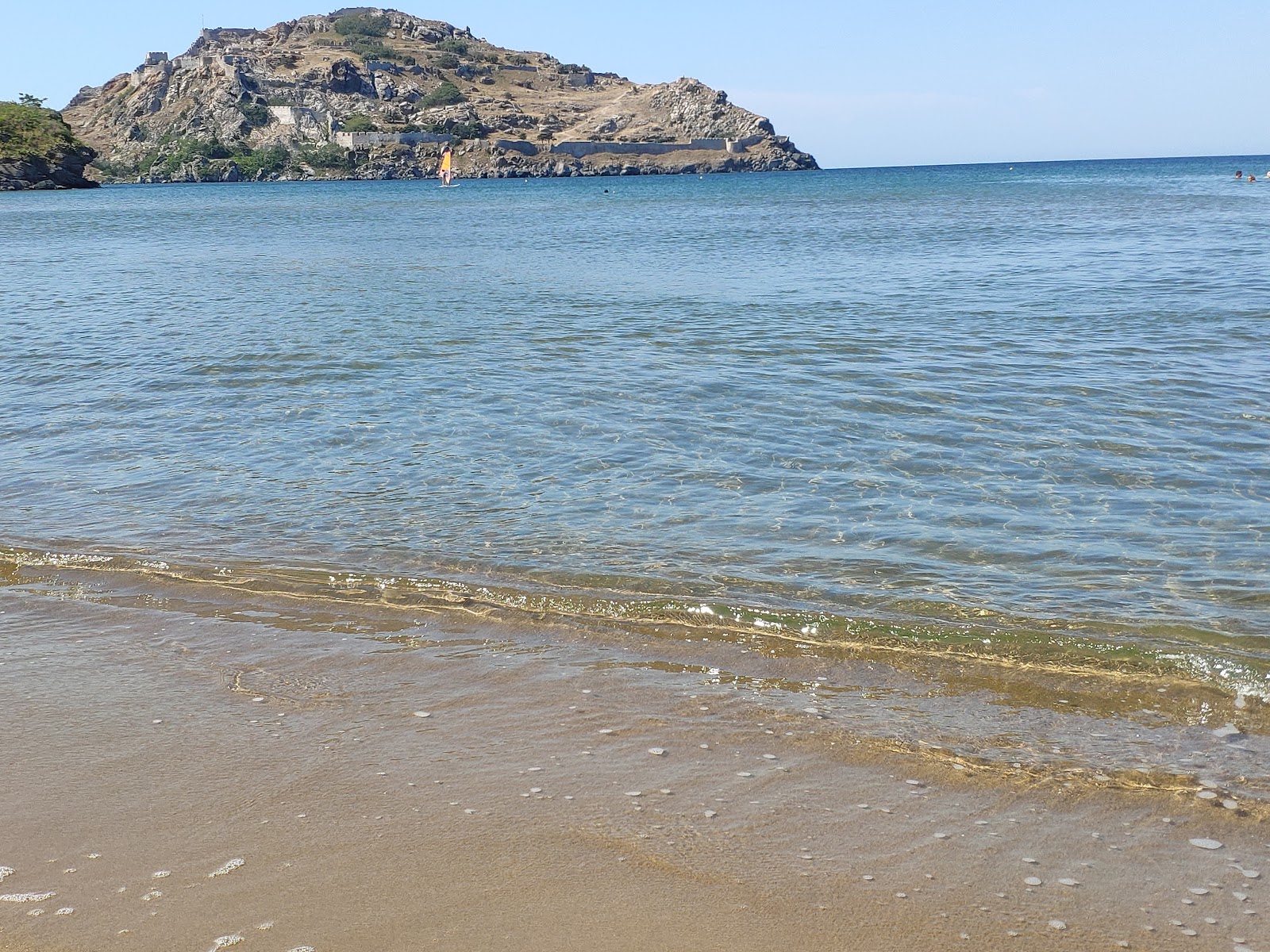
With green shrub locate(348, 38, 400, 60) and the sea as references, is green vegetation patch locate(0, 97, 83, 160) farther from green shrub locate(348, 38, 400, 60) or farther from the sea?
green shrub locate(348, 38, 400, 60)

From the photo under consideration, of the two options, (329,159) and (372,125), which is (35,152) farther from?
(372,125)

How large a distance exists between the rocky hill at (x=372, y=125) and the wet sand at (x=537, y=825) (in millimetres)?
149756

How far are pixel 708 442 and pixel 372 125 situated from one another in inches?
6415

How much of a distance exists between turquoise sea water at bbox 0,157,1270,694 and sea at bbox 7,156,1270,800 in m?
0.05

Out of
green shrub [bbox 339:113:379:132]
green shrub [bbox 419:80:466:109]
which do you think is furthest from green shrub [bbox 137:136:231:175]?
green shrub [bbox 419:80:466:109]

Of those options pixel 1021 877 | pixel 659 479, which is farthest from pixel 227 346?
pixel 1021 877

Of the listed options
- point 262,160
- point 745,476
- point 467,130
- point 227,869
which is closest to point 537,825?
point 227,869

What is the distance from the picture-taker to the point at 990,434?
405 inches

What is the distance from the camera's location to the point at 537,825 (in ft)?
13.3

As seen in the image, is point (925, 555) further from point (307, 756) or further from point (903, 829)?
point (307, 756)

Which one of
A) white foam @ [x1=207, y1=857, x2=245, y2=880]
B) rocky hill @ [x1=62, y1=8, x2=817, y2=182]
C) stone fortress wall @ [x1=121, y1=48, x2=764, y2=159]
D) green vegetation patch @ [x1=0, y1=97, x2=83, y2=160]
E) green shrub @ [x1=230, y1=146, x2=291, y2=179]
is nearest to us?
white foam @ [x1=207, y1=857, x2=245, y2=880]

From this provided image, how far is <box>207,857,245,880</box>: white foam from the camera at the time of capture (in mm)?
3729

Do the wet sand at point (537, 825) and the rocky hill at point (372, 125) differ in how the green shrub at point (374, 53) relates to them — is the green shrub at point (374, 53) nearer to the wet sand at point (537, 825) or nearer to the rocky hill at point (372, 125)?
the rocky hill at point (372, 125)

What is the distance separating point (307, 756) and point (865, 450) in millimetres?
6397
